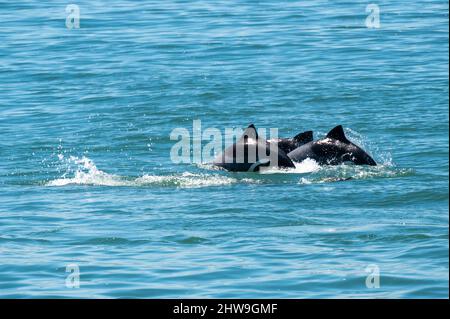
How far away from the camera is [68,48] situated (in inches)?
1464

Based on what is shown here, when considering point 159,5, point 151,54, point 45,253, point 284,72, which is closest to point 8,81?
point 151,54

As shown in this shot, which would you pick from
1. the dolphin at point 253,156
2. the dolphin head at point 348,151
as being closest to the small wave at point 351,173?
the dolphin head at point 348,151

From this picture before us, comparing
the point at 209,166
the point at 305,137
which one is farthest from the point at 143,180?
the point at 305,137

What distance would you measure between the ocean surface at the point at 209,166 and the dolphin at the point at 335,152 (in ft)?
1.22

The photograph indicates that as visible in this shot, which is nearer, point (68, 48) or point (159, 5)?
point (68, 48)

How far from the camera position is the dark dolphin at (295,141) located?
74.9 ft

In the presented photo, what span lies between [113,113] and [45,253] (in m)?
12.2

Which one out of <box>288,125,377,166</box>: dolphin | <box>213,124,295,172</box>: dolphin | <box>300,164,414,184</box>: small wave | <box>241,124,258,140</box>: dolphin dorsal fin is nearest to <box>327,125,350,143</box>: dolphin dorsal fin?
<box>288,125,377,166</box>: dolphin

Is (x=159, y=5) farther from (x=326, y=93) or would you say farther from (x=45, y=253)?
(x=45, y=253)

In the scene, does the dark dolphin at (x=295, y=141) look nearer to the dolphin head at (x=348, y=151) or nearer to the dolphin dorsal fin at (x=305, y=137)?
the dolphin dorsal fin at (x=305, y=137)

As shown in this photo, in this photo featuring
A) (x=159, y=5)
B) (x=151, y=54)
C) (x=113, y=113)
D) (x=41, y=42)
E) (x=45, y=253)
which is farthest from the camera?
(x=159, y=5)

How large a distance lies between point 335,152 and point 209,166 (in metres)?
2.39

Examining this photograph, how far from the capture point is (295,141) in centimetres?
2295

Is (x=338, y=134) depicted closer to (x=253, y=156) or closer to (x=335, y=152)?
(x=335, y=152)
